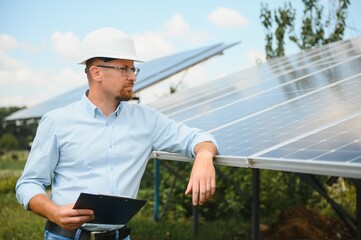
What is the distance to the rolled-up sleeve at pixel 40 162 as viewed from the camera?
3.16m

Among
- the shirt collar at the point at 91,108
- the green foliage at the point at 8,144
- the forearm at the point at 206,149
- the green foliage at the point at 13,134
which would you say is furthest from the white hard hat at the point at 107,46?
the green foliage at the point at 8,144

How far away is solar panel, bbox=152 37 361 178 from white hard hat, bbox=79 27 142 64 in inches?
38.9

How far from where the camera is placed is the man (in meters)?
3.19

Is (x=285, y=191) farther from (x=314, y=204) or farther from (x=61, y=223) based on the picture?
(x=61, y=223)

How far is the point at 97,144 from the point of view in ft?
10.8

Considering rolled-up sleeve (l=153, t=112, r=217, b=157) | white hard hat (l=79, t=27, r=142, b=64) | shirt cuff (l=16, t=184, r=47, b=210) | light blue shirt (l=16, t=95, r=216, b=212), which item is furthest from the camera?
rolled-up sleeve (l=153, t=112, r=217, b=157)

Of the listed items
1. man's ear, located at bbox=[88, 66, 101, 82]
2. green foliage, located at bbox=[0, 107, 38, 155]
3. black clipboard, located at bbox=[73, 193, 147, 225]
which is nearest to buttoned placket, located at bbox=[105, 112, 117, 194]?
black clipboard, located at bbox=[73, 193, 147, 225]

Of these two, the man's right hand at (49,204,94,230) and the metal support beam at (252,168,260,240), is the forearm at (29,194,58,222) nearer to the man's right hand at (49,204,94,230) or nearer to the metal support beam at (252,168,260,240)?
the man's right hand at (49,204,94,230)

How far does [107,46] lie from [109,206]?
3.53 feet

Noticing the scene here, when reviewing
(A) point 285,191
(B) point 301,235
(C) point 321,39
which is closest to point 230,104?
(B) point 301,235

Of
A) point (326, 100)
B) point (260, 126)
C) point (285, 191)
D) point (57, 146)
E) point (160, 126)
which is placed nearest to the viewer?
point (57, 146)

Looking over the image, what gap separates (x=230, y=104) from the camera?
634 centimetres

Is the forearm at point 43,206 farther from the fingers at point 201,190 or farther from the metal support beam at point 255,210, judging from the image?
the metal support beam at point 255,210

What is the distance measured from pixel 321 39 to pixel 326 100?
410 inches
